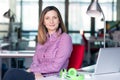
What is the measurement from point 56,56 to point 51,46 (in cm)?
11

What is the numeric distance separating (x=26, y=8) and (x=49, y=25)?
8.97m

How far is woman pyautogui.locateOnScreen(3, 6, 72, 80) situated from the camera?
2695 millimetres

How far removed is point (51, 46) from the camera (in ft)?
9.10

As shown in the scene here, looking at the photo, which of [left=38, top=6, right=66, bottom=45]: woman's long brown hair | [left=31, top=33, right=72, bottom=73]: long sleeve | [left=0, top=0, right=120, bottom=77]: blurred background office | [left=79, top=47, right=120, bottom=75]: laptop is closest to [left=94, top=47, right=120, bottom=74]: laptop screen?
[left=79, top=47, right=120, bottom=75]: laptop

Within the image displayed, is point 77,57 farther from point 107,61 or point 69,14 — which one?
A: point 69,14

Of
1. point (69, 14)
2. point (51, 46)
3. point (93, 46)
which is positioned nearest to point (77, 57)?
point (51, 46)

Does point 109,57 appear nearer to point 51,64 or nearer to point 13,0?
point 51,64

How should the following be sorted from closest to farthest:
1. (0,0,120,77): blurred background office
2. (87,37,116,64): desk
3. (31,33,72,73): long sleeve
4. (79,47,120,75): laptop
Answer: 1. (79,47,120,75): laptop
2. (31,33,72,73): long sleeve
3. (87,37,116,64): desk
4. (0,0,120,77): blurred background office

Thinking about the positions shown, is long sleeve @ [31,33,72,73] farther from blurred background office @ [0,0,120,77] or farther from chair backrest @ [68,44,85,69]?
blurred background office @ [0,0,120,77]

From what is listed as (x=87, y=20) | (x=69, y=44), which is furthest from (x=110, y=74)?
(x=87, y=20)

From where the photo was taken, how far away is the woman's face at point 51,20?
2.83 m

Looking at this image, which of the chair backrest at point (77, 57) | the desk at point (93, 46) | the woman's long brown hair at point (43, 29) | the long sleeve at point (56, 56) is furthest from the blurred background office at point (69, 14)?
the long sleeve at point (56, 56)

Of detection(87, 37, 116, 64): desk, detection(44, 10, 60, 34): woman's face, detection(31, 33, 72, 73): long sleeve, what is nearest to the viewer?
detection(31, 33, 72, 73): long sleeve

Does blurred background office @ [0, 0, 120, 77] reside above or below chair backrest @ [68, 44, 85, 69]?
above
